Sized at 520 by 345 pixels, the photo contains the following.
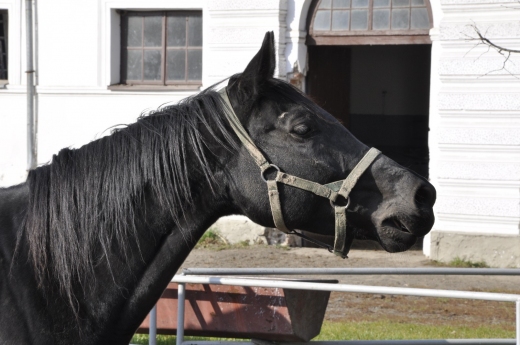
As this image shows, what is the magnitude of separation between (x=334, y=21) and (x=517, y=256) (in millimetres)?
3791

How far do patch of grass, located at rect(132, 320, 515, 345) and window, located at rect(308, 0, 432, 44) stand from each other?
4277 millimetres

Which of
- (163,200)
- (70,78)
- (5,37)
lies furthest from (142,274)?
(5,37)

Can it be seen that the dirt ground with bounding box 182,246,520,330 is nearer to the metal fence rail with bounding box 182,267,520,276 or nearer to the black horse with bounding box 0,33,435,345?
the metal fence rail with bounding box 182,267,520,276

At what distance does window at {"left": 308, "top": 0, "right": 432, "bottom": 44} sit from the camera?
32.2 feet

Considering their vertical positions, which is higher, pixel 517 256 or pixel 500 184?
pixel 500 184

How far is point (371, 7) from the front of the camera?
10.0 m

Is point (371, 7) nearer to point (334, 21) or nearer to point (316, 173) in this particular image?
point (334, 21)

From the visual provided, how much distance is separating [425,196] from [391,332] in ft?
12.7

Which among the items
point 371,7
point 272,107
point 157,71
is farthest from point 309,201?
point 157,71

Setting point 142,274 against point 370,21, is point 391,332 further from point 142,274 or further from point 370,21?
point 370,21

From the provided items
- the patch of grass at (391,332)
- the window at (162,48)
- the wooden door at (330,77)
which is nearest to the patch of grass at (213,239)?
the window at (162,48)

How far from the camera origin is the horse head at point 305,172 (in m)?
2.76

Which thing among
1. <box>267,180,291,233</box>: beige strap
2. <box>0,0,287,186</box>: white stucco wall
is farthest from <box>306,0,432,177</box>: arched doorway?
<box>267,180,291,233</box>: beige strap

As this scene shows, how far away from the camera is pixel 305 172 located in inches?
110
